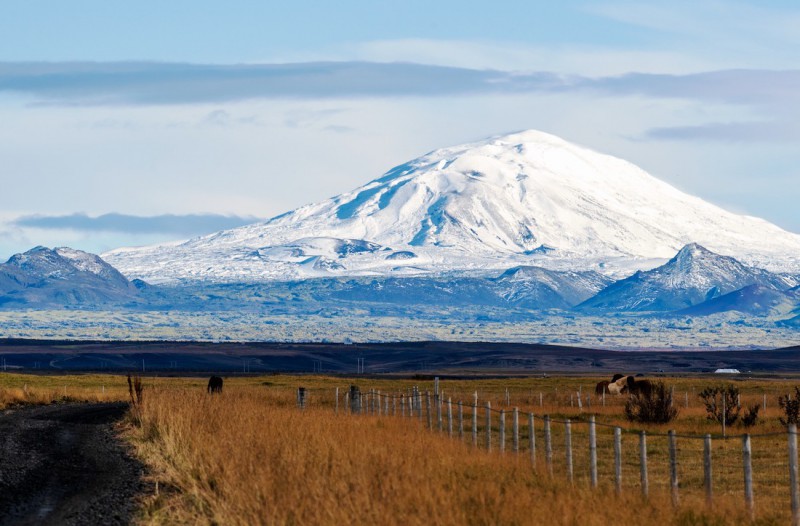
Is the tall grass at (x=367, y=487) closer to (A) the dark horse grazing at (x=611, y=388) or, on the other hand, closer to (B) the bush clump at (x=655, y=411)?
(B) the bush clump at (x=655, y=411)

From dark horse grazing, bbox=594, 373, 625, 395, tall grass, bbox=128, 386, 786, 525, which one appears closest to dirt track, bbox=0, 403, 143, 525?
tall grass, bbox=128, 386, 786, 525

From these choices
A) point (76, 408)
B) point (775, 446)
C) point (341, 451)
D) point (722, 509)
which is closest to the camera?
point (722, 509)

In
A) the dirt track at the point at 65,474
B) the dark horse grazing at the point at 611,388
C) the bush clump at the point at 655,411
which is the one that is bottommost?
the dark horse grazing at the point at 611,388

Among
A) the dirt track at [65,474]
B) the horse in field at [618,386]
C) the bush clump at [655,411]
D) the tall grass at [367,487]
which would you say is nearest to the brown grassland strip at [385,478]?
the tall grass at [367,487]

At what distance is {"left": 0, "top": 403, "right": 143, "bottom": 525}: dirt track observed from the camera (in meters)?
21.5

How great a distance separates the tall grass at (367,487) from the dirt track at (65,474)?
742 mm

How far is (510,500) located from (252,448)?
25.4ft

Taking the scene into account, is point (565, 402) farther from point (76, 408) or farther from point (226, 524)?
point (226, 524)

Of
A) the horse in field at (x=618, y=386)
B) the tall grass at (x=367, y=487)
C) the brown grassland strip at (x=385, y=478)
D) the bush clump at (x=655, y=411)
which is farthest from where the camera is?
the horse in field at (x=618, y=386)

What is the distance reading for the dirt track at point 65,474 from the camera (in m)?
21.5

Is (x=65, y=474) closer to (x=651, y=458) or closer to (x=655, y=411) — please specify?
(x=651, y=458)

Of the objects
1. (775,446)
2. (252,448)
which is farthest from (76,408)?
(252,448)

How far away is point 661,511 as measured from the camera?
713 inches

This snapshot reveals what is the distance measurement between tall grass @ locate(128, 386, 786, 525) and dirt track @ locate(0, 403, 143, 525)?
2.43ft
